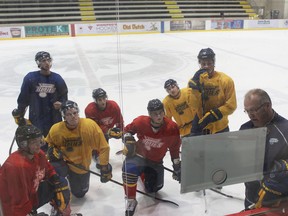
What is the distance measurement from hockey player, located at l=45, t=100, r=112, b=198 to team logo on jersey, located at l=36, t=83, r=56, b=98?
11.5 inches

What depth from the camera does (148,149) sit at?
5.12 ft

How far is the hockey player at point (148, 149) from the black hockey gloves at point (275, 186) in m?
0.44

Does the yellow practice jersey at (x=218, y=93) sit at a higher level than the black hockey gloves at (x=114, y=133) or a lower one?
higher

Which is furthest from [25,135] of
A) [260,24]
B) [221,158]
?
[260,24]

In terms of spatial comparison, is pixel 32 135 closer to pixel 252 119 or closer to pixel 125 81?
pixel 252 119

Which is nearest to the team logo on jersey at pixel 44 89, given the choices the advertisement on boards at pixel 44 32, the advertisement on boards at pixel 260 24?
the advertisement on boards at pixel 44 32

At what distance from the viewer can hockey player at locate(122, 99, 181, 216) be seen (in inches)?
58.6

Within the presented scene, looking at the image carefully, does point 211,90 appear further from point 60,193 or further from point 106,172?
point 60,193

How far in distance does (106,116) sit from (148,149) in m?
0.48

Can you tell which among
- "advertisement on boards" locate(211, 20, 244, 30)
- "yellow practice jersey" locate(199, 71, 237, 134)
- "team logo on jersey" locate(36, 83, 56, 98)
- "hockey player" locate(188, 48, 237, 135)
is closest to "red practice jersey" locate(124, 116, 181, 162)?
"hockey player" locate(188, 48, 237, 135)

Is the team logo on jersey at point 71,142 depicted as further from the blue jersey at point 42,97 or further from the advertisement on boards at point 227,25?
the advertisement on boards at point 227,25

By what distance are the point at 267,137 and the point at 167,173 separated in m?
0.73

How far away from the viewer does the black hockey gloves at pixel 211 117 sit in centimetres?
155

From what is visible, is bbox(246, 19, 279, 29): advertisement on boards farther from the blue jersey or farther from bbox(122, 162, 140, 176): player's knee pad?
bbox(122, 162, 140, 176): player's knee pad
